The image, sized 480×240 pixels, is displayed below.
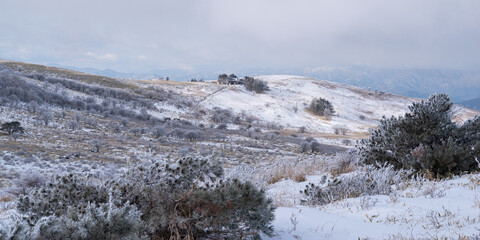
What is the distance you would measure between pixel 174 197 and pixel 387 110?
87171mm

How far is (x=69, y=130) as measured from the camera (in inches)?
945

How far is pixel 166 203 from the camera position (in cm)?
267

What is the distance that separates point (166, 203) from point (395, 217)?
2604 mm

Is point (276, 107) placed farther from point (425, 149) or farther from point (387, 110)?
point (425, 149)

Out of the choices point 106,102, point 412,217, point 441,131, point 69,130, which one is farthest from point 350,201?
point 106,102

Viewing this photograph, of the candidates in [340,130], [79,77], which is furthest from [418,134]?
[79,77]

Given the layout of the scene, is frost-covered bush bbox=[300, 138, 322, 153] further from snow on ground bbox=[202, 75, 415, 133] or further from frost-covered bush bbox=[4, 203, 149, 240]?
frost-covered bush bbox=[4, 203, 149, 240]

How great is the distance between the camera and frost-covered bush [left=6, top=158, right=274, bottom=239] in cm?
247

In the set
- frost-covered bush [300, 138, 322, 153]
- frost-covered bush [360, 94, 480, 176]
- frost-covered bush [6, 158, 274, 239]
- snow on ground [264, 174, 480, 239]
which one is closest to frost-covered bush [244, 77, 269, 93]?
frost-covered bush [300, 138, 322, 153]

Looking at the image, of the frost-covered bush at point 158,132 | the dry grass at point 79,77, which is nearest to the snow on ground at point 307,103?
the dry grass at point 79,77

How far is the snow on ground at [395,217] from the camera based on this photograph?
9.36 feet

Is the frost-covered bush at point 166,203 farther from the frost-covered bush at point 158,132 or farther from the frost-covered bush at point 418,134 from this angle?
the frost-covered bush at point 158,132

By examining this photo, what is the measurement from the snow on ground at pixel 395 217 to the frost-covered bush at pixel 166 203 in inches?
20.6

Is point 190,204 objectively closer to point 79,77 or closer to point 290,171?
point 290,171
